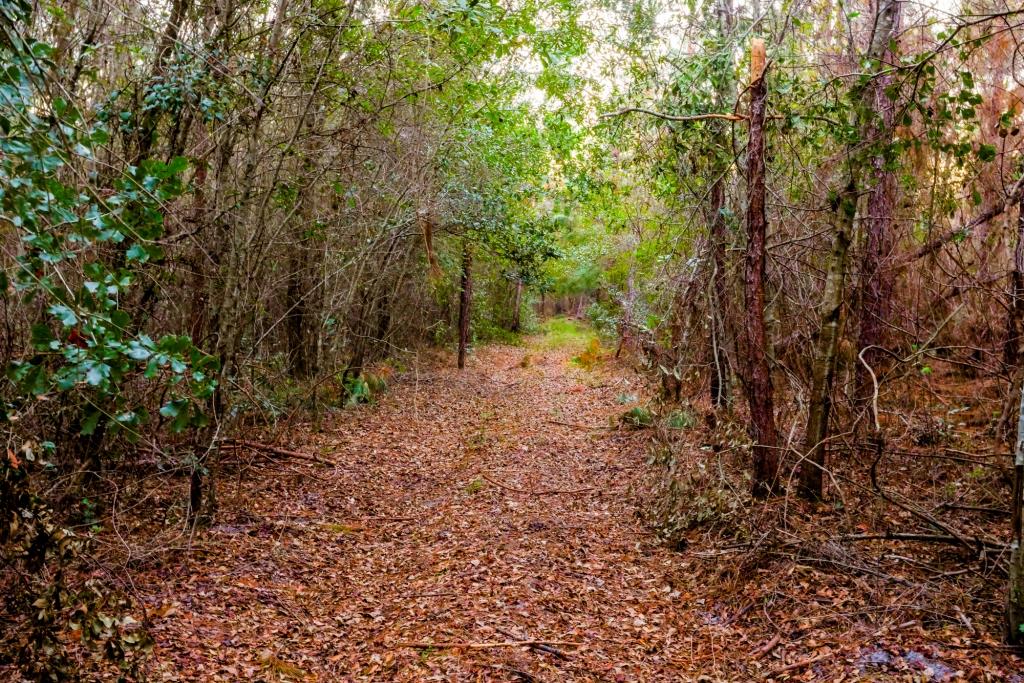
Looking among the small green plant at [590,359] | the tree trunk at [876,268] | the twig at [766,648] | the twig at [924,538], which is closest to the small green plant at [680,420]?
the tree trunk at [876,268]

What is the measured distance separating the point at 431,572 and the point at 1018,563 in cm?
408

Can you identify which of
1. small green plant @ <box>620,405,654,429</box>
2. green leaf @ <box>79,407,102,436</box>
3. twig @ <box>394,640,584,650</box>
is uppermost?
green leaf @ <box>79,407,102,436</box>

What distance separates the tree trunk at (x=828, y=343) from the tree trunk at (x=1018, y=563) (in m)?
2.09

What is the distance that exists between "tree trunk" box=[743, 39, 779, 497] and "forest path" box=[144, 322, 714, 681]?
4.26 ft

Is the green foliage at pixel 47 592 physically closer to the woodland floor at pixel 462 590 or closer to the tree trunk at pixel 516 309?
the woodland floor at pixel 462 590

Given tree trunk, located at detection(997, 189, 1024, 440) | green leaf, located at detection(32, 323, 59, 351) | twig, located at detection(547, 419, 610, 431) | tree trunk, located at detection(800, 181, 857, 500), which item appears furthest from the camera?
twig, located at detection(547, 419, 610, 431)

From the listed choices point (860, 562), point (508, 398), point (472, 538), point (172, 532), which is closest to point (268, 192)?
point (172, 532)

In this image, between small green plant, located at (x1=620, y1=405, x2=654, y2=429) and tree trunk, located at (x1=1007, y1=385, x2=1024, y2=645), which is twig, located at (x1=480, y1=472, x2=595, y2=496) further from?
tree trunk, located at (x1=1007, y1=385, x2=1024, y2=645)

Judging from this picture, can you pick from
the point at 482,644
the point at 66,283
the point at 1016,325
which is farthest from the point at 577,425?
the point at 66,283

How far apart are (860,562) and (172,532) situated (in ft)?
17.5

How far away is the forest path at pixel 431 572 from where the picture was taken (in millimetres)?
4418

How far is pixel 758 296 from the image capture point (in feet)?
20.3

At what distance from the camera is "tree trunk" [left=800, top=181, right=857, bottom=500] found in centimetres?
594

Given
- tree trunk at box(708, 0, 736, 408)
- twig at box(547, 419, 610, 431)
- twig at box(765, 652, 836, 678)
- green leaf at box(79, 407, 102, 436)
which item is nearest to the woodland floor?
twig at box(765, 652, 836, 678)
